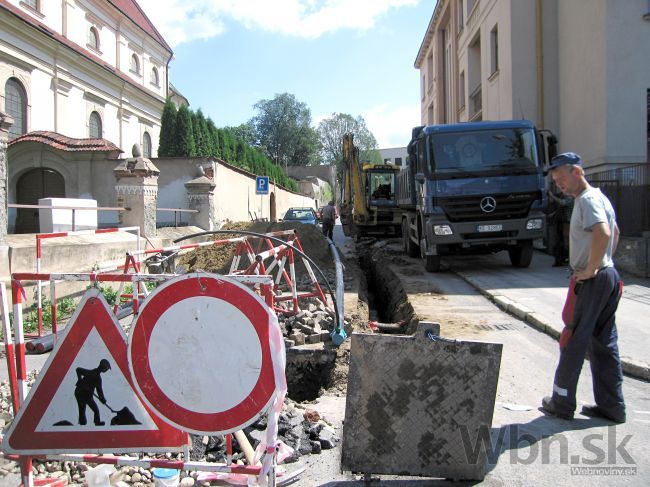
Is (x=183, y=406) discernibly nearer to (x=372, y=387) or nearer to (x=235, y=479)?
(x=235, y=479)

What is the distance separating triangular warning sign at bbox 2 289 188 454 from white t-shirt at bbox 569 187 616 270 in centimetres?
285

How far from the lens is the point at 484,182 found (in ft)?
33.9

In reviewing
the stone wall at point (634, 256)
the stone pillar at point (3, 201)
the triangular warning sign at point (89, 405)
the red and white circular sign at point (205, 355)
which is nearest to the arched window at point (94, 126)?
the stone pillar at point (3, 201)

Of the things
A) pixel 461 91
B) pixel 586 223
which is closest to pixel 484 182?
pixel 586 223

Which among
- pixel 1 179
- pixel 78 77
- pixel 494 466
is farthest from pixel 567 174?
pixel 78 77

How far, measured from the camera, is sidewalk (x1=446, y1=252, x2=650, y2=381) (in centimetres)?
550

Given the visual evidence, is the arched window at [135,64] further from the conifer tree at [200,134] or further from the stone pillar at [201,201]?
the stone pillar at [201,201]

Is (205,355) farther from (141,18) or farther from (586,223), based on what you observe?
(141,18)

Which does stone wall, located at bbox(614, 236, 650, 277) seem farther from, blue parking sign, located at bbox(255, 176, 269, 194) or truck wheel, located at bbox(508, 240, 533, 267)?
blue parking sign, located at bbox(255, 176, 269, 194)

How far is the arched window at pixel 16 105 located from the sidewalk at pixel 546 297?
18582mm

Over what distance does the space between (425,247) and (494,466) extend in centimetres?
858

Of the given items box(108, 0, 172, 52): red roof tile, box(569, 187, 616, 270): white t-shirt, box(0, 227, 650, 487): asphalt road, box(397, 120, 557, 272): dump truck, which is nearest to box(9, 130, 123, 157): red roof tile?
box(397, 120, 557, 272): dump truck

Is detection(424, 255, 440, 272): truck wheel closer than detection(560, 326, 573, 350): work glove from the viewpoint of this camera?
No

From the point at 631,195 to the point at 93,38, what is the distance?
28.5 metres
